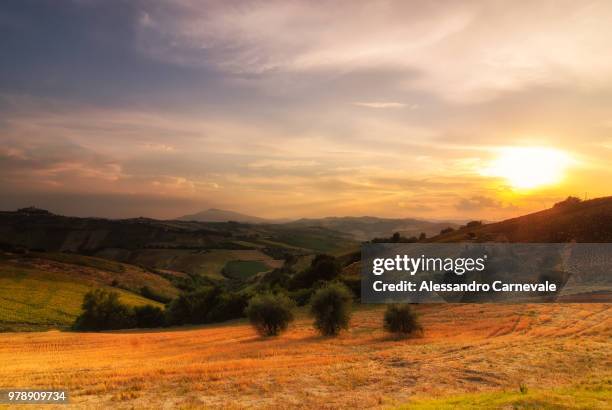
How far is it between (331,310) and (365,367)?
2069 cm

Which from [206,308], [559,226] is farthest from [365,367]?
[559,226]

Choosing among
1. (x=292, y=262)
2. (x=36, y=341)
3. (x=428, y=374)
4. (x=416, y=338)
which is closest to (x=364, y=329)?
(x=416, y=338)

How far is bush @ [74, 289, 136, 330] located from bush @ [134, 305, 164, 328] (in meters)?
1.10

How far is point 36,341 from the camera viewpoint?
197 feet

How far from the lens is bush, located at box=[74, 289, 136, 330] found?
83.8m

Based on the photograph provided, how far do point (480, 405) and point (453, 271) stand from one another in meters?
55.8

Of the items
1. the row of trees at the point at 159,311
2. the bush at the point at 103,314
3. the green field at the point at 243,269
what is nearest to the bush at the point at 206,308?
the row of trees at the point at 159,311

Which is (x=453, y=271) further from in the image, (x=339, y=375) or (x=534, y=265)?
(x=339, y=375)

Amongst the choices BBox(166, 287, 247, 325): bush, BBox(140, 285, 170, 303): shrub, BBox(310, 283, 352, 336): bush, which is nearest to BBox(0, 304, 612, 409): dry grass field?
BBox(310, 283, 352, 336): bush

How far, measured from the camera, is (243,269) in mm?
169000

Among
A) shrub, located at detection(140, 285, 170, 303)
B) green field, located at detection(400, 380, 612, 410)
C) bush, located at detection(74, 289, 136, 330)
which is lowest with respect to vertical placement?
shrub, located at detection(140, 285, 170, 303)

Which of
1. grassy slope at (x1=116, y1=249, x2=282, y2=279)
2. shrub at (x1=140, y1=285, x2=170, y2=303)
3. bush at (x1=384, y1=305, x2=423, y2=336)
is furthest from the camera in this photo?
grassy slope at (x1=116, y1=249, x2=282, y2=279)

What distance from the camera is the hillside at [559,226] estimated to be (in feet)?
287

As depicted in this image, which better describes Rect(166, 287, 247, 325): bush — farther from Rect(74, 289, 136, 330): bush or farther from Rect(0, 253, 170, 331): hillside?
Rect(0, 253, 170, 331): hillside
